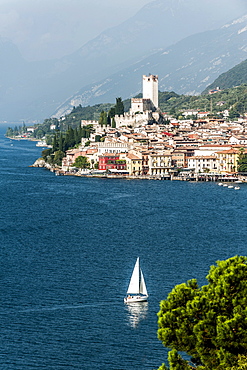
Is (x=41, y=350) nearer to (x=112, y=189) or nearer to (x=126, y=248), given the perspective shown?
(x=126, y=248)

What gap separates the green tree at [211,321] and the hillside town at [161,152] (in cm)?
4410

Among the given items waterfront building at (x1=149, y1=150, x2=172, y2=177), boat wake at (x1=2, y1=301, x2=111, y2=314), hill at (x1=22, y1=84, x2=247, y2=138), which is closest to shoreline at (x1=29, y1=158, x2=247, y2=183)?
waterfront building at (x1=149, y1=150, x2=172, y2=177)

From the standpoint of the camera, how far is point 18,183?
5288cm

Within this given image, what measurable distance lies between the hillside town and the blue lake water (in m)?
10.7

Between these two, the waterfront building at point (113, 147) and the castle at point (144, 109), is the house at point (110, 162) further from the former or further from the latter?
the castle at point (144, 109)

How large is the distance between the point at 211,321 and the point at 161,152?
47725 millimetres

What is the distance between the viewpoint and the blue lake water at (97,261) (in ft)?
57.3

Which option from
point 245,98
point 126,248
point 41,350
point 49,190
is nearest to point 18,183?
point 49,190

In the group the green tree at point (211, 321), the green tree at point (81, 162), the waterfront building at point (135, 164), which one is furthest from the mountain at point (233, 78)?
the green tree at point (211, 321)

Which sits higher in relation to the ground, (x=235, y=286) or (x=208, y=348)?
(x=235, y=286)

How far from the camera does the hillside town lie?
58.9 meters

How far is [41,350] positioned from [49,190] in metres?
31.5

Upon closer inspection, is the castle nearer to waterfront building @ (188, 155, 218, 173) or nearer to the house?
the house

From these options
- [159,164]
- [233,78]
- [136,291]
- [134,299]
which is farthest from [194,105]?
[134,299]
